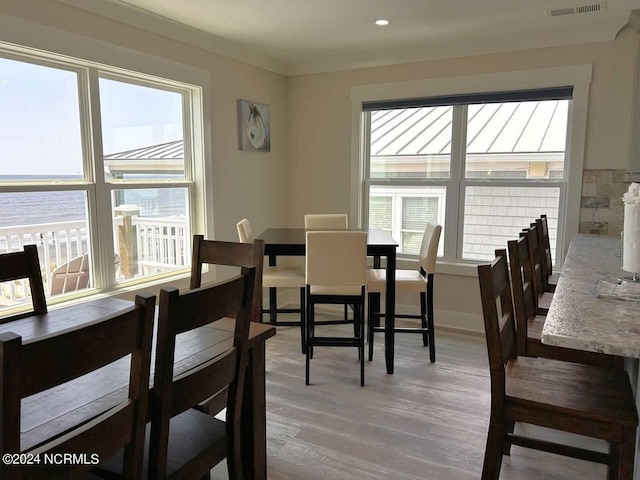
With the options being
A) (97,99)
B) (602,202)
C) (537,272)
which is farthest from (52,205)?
(602,202)

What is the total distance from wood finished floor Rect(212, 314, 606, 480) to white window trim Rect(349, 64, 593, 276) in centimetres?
123

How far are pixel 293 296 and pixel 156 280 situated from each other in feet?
6.01

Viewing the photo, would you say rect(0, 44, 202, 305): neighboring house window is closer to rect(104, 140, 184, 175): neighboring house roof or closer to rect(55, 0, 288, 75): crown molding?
rect(104, 140, 184, 175): neighboring house roof

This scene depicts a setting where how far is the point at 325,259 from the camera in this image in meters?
2.93

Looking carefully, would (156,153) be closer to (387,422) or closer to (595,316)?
(387,422)

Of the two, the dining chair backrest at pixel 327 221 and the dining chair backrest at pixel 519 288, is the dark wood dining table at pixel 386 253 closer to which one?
the dining chair backrest at pixel 327 221

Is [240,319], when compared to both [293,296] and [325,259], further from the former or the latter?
[293,296]

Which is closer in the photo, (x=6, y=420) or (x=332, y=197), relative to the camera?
(x=6, y=420)

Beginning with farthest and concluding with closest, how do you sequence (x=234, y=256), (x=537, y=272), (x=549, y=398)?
(x=537, y=272)
(x=234, y=256)
(x=549, y=398)

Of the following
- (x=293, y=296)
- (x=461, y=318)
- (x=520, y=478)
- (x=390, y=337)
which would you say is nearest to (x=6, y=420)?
(x=520, y=478)

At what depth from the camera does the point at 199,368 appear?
50.0 inches

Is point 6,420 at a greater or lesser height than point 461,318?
greater

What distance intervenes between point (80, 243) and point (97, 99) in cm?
95

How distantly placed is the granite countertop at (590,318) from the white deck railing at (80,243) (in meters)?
2.76
